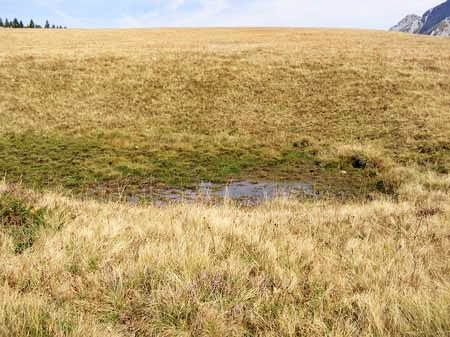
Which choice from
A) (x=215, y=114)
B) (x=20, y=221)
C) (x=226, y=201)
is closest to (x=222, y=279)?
(x=20, y=221)

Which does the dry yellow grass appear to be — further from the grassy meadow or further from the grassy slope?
the grassy slope

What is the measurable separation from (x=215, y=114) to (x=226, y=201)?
45.3 feet

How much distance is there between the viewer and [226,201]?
9.09m

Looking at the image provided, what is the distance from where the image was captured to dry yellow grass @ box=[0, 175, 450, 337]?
3.22m

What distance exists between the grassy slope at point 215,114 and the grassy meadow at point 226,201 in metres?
0.14

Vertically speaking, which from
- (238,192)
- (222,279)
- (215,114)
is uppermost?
(222,279)

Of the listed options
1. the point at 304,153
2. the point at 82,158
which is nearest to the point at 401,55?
the point at 304,153

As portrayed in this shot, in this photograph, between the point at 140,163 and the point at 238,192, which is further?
the point at 140,163

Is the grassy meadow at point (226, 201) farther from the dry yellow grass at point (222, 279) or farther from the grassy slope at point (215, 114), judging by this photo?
the grassy slope at point (215, 114)

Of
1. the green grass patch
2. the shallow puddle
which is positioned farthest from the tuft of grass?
the green grass patch

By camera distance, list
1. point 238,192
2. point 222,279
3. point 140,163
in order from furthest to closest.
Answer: point 140,163, point 238,192, point 222,279

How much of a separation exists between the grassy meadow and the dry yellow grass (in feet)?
0.07

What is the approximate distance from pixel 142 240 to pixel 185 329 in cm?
215

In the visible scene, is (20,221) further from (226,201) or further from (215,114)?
(215,114)
